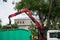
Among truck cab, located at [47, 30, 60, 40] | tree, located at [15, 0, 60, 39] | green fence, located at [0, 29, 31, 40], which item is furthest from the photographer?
tree, located at [15, 0, 60, 39]

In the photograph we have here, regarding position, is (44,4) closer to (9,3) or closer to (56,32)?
(56,32)

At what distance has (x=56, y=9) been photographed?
31531mm

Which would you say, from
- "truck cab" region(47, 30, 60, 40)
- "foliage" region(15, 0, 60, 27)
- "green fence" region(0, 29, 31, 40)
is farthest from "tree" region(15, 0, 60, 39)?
"green fence" region(0, 29, 31, 40)

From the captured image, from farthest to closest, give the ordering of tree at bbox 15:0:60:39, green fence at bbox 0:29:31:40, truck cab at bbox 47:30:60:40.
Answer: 1. tree at bbox 15:0:60:39
2. truck cab at bbox 47:30:60:40
3. green fence at bbox 0:29:31:40

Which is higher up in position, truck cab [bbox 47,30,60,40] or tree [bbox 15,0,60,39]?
tree [bbox 15,0,60,39]

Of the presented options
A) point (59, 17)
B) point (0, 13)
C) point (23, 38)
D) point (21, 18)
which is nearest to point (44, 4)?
point (59, 17)

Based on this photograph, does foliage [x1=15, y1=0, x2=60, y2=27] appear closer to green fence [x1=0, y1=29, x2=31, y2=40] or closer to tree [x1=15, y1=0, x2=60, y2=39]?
tree [x1=15, y1=0, x2=60, y2=39]

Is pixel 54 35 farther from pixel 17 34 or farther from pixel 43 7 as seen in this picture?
pixel 17 34

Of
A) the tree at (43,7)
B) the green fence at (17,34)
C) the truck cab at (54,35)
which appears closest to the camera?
the green fence at (17,34)

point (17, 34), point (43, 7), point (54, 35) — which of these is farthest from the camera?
point (43, 7)

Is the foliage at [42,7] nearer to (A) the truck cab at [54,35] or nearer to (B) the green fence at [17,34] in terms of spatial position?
(A) the truck cab at [54,35]

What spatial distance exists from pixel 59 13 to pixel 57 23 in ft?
17.3

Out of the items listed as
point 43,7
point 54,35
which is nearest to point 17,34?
point 54,35

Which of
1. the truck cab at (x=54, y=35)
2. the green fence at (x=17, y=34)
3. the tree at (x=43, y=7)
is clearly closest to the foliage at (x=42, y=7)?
the tree at (x=43, y=7)
